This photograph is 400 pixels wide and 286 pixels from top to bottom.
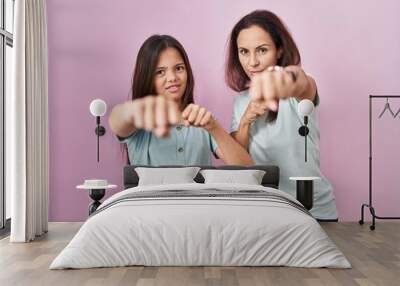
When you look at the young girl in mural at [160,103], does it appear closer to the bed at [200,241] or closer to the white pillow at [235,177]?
the bed at [200,241]

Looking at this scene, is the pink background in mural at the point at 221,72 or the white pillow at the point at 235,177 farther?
the pink background in mural at the point at 221,72

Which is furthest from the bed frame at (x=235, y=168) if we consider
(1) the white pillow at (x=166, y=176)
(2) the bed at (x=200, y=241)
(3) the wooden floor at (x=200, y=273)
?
(2) the bed at (x=200, y=241)

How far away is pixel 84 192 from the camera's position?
6328mm

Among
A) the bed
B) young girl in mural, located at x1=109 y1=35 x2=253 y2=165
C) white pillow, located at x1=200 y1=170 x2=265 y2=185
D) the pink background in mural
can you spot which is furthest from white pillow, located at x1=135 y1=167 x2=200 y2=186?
young girl in mural, located at x1=109 y1=35 x2=253 y2=165

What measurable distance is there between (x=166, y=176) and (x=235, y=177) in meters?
0.66

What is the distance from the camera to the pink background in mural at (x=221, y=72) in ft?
20.4

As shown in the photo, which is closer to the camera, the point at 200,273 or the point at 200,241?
the point at 200,273

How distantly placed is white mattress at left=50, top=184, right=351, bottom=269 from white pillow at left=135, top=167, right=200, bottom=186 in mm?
1414

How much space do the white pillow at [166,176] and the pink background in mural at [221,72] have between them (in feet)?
1.95

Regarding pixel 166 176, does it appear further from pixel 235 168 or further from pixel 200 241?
pixel 200 241

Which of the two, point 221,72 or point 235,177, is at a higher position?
point 221,72

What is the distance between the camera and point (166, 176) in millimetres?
5652

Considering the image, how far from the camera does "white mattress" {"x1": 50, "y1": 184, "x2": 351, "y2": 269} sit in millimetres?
4129

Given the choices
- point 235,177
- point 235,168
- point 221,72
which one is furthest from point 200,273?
point 221,72
